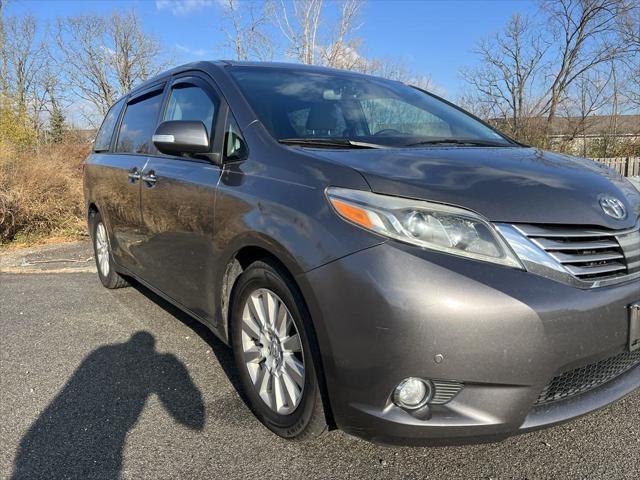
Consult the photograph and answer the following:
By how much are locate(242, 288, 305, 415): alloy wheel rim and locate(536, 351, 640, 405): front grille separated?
96 centimetres

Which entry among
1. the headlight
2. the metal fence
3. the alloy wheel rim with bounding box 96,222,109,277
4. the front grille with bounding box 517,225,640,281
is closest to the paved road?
the front grille with bounding box 517,225,640,281

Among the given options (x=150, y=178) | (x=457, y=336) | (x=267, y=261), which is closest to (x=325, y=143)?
(x=267, y=261)

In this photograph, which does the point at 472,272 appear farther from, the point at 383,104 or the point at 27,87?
the point at 27,87

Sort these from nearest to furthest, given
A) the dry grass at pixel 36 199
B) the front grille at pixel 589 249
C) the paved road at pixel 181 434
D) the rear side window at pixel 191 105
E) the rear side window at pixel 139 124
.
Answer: the front grille at pixel 589 249 < the paved road at pixel 181 434 < the rear side window at pixel 191 105 < the rear side window at pixel 139 124 < the dry grass at pixel 36 199

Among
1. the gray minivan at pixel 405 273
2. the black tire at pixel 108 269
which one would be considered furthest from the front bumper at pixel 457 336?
the black tire at pixel 108 269

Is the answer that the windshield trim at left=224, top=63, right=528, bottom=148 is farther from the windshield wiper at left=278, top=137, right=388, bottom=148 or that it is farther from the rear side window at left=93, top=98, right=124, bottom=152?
the rear side window at left=93, top=98, right=124, bottom=152

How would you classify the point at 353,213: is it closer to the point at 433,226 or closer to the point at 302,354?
the point at 433,226

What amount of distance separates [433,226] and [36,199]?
339 inches

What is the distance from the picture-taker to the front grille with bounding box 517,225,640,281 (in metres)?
1.86

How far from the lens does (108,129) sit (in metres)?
4.99

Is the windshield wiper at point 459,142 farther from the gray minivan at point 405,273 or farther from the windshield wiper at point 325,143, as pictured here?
the windshield wiper at point 325,143

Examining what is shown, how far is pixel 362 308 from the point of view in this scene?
180cm

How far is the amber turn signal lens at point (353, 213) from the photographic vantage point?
188 cm

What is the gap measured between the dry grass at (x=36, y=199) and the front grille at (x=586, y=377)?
28.5ft
